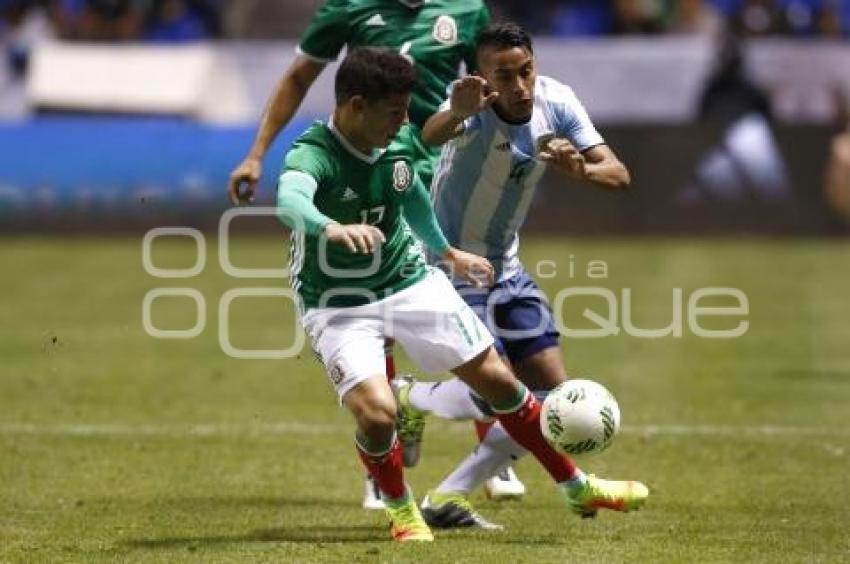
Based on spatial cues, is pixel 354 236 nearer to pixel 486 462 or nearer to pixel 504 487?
pixel 486 462

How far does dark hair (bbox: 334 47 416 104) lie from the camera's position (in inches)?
296

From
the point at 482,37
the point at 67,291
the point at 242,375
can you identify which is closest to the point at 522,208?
the point at 482,37

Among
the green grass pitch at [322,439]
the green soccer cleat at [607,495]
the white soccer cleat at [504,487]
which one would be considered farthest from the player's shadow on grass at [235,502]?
the green soccer cleat at [607,495]

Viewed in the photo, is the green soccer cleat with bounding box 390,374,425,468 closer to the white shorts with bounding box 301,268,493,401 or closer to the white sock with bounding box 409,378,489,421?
the white sock with bounding box 409,378,489,421

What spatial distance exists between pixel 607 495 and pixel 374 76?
1982 millimetres

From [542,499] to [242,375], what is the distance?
197 inches

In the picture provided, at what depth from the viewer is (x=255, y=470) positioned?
991cm

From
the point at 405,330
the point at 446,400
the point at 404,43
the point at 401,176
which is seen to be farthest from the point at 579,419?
the point at 404,43

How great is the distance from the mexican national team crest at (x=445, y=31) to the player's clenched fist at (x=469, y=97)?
152 cm

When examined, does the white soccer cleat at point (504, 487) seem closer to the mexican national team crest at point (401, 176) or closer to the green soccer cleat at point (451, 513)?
the green soccer cleat at point (451, 513)

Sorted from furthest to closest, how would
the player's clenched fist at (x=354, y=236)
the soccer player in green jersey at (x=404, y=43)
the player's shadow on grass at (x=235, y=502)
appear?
1. the soccer player in green jersey at (x=404, y=43)
2. the player's shadow on grass at (x=235, y=502)
3. the player's clenched fist at (x=354, y=236)

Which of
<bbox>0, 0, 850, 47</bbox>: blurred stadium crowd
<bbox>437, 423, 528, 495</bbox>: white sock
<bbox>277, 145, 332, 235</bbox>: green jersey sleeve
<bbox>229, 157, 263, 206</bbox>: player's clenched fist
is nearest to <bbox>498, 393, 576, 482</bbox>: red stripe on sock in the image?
<bbox>437, 423, 528, 495</bbox>: white sock

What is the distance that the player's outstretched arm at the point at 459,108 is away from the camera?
308 inches

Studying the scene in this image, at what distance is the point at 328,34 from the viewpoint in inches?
377
